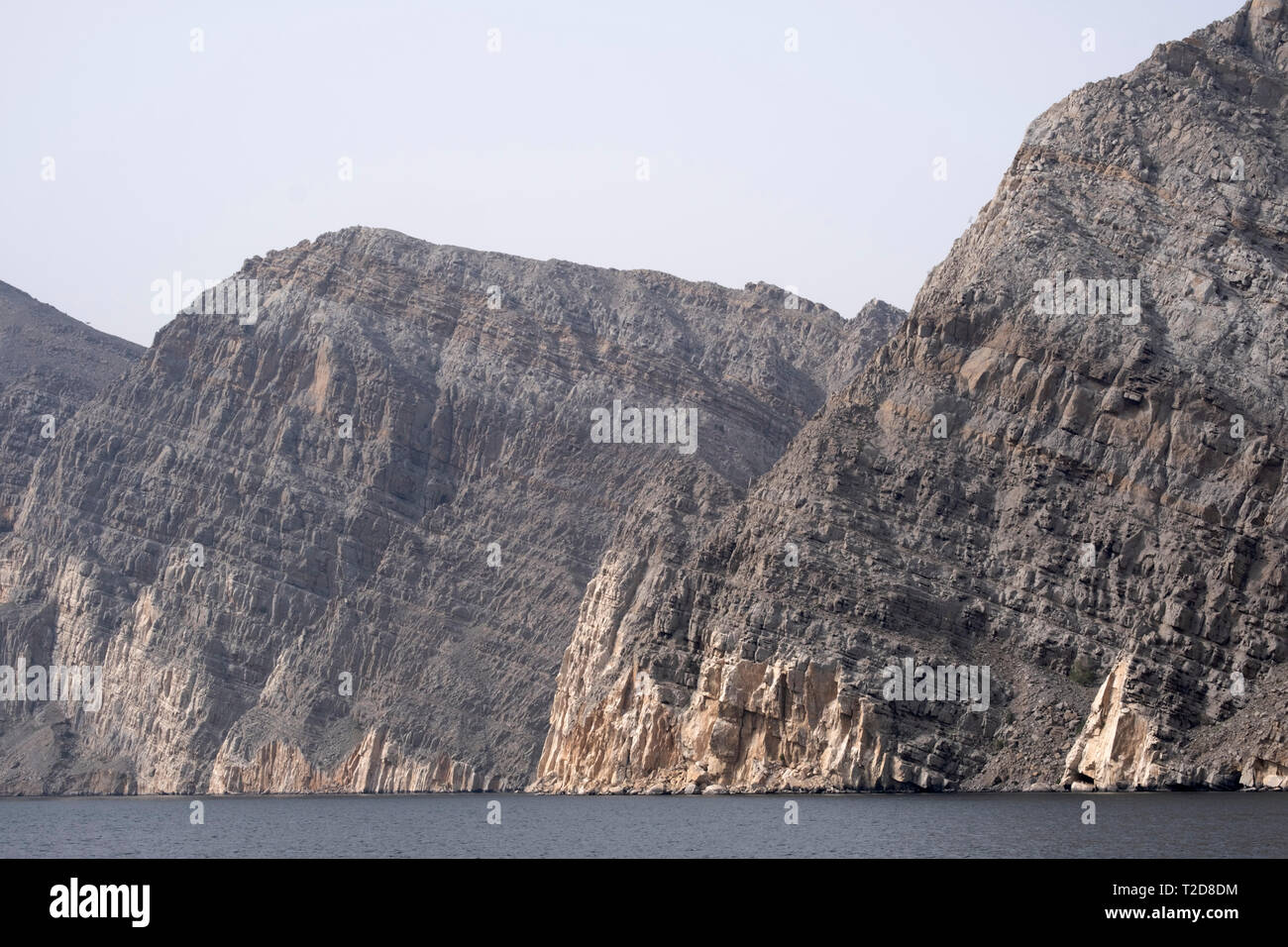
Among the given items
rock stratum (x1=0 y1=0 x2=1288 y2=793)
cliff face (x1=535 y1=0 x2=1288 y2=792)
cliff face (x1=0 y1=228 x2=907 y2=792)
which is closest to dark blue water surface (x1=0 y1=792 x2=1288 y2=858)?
cliff face (x1=535 y1=0 x2=1288 y2=792)

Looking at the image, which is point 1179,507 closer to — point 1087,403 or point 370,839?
point 1087,403

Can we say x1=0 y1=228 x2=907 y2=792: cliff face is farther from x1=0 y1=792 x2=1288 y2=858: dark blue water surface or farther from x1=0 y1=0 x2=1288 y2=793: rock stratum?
x1=0 y1=792 x2=1288 y2=858: dark blue water surface

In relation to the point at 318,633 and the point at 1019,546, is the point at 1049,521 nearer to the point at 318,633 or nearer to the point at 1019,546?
the point at 1019,546

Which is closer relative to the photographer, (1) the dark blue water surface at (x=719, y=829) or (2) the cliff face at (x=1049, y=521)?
(1) the dark blue water surface at (x=719, y=829)

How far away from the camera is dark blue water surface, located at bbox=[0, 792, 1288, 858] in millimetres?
67875

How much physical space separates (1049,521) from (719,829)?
47.2 meters

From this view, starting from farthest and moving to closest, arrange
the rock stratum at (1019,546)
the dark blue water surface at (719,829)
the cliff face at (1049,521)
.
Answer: the rock stratum at (1019,546) → the cliff face at (1049,521) → the dark blue water surface at (719,829)

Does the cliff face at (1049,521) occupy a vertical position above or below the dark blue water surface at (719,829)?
above

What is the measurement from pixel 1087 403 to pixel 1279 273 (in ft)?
52.9

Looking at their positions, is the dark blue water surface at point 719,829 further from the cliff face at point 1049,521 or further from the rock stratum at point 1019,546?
the rock stratum at point 1019,546

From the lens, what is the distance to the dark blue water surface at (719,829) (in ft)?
223

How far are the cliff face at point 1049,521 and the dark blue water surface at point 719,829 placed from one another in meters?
5.76

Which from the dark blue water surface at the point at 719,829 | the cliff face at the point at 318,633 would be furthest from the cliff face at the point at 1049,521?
the cliff face at the point at 318,633
